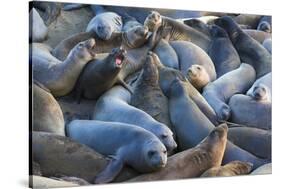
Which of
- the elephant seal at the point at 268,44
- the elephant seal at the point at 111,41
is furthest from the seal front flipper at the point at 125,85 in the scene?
the elephant seal at the point at 268,44

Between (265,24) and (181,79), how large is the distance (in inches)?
31.8

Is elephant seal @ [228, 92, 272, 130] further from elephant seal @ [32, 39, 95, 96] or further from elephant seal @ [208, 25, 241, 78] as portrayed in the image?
elephant seal @ [32, 39, 95, 96]

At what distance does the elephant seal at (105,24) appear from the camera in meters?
3.46

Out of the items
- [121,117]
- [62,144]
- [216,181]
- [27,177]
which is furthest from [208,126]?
[27,177]

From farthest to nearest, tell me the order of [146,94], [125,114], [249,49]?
[249,49], [146,94], [125,114]

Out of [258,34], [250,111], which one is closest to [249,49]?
[258,34]

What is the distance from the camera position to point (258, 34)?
3984mm

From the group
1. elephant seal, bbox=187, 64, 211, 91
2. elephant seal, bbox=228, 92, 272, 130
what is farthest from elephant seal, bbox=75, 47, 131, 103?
elephant seal, bbox=228, 92, 272, 130

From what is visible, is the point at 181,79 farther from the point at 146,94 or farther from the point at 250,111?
the point at 250,111

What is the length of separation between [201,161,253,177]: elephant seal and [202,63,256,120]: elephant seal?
33cm

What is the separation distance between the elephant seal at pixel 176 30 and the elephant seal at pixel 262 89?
0.45 metres

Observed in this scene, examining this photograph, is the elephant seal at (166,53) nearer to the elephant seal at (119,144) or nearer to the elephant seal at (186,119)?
the elephant seal at (186,119)

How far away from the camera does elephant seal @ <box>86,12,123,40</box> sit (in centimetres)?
346

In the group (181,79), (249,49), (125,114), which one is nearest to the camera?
(125,114)
